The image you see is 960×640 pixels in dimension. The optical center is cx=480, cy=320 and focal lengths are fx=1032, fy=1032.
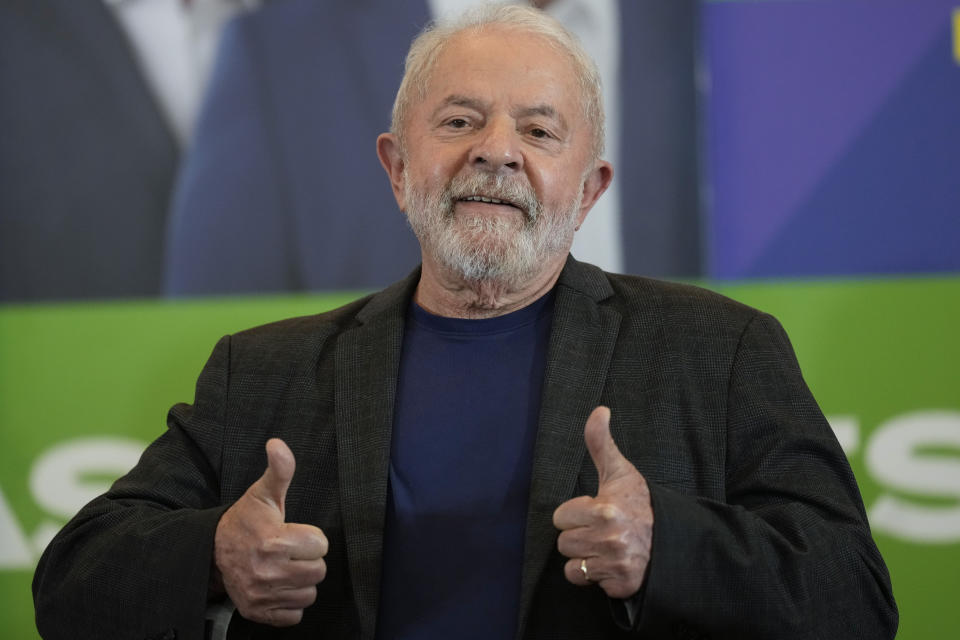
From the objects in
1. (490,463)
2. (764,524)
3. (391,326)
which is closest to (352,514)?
(490,463)

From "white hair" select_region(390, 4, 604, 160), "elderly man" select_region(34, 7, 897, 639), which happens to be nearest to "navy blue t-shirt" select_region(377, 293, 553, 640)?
"elderly man" select_region(34, 7, 897, 639)

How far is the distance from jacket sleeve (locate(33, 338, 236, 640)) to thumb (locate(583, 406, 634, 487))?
2.02 feet

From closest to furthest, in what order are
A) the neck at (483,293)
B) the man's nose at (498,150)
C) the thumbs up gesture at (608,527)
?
the thumbs up gesture at (608,527)
the man's nose at (498,150)
the neck at (483,293)

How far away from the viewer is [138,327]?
2654 millimetres

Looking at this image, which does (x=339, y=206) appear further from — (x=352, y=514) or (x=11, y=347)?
(x=352, y=514)

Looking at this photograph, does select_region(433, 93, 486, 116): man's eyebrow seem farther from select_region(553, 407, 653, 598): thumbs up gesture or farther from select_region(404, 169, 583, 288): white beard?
select_region(553, 407, 653, 598): thumbs up gesture

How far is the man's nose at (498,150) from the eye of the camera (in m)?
1.87

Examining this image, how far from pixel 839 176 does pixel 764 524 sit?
130cm

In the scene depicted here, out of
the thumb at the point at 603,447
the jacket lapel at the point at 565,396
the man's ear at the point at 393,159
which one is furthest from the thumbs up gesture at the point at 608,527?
the man's ear at the point at 393,159

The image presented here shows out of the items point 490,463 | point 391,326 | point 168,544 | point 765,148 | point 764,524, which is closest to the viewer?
point 764,524

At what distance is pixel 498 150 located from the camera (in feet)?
6.12

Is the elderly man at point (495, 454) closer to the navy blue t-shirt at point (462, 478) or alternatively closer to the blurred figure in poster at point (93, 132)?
the navy blue t-shirt at point (462, 478)

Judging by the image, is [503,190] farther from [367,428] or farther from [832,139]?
[832,139]

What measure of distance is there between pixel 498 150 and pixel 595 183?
12.3 inches
